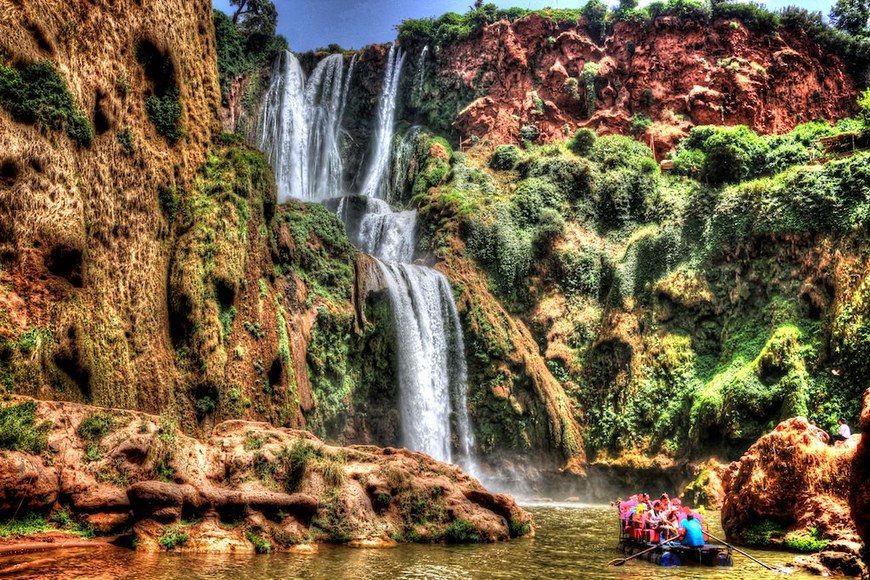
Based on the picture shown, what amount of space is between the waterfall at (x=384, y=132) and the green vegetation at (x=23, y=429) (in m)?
37.9

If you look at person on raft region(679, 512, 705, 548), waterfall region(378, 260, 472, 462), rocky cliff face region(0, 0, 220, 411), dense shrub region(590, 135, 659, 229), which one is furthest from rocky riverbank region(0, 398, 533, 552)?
dense shrub region(590, 135, 659, 229)

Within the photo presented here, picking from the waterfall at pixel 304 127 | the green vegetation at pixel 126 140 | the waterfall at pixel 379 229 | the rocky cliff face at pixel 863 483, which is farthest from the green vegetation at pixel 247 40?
the rocky cliff face at pixel 863 483

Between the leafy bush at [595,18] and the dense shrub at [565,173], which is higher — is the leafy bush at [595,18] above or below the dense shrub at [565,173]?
above

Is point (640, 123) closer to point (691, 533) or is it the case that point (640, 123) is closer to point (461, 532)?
point (461, 532)

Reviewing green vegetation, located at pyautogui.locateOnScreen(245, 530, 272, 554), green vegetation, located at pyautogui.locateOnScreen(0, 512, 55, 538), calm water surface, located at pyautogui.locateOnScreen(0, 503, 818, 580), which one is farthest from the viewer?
green vegetation, located at pyautogui.locateOnScreen(245, 530, 272, 554)

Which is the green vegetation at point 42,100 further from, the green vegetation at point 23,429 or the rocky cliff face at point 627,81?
the rocky cliff face at point 627,81

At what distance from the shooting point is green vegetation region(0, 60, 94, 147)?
16156 millimetres

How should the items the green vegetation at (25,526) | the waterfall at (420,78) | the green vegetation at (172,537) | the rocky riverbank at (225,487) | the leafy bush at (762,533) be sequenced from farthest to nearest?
the waterfall at (420,78)
the leafy bush at (762,533)
the green vegetation at (172,537)
the rocky riverbank at (225,487)
the green vegetation at (25,526)

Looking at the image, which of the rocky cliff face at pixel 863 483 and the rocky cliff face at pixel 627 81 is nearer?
the rocky cliff face at pixel 863 483

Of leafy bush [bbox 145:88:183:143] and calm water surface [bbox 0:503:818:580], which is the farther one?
leafy bush [bbox 145:88:183:143]

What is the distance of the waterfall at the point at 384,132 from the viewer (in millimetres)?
50656

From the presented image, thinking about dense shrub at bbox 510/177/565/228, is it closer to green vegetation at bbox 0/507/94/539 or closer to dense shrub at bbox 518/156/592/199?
dense shrub at bbox 518/156/592/199

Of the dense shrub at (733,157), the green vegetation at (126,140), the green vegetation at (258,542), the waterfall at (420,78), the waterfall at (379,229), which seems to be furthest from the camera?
the waterfall at (420,78)

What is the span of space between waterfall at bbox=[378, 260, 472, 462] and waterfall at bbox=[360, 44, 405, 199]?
17234 millimetres
